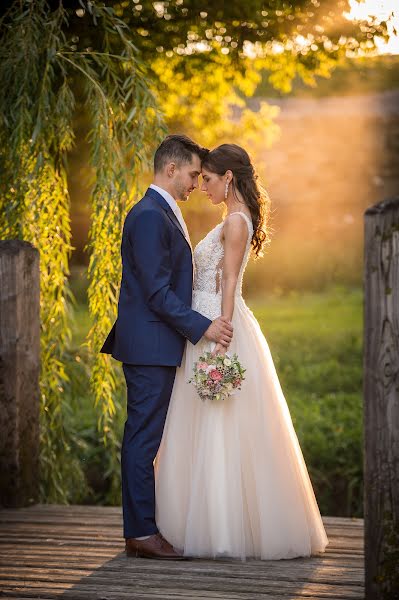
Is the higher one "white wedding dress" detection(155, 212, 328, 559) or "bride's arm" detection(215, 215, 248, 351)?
"bride's arm" detection(215, 215, 248, 351)

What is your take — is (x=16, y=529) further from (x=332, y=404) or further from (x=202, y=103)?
(x=332, y=404)

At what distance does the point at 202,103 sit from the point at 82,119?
2.26 m

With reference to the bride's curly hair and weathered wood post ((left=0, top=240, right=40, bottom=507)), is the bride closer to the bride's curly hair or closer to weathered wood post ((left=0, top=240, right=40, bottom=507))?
the bride's curly hair

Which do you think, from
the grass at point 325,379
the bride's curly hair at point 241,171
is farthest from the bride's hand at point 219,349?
the grass at point 325,379

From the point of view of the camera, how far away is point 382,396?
115 inches

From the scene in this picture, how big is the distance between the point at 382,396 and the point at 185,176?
1719mm

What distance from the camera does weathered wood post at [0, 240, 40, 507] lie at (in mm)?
4797

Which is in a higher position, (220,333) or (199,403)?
(220,333)

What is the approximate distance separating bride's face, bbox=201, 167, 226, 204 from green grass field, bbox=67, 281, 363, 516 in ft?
8.09

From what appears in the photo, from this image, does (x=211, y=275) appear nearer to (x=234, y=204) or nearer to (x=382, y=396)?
(x=234, y=204)

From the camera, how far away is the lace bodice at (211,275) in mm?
4266

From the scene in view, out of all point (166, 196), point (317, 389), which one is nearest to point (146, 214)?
point (166, 196)

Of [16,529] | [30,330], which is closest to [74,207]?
[30,330]

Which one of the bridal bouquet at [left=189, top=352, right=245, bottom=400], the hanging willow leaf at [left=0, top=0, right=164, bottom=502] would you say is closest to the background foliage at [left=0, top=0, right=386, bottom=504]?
the hanging willow leaf at [left=0, top=0, right=164, bottom=502]
